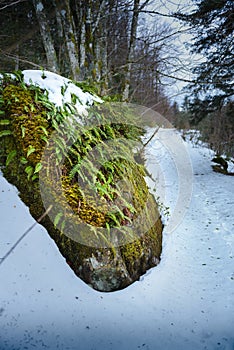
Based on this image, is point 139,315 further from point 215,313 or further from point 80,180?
point 80,180

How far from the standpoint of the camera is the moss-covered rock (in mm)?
2480

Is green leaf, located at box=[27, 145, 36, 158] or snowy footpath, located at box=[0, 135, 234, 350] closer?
snowy footpath, located at box=[0, 135, 234, 350]

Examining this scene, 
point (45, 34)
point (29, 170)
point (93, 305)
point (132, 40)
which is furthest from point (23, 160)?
point (132, 40)

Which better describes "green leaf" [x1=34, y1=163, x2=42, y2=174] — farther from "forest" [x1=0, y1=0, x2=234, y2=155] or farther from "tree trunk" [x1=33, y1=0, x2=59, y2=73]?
"tree trunk" [x1=33, y1=0, x2=59, y2=73]

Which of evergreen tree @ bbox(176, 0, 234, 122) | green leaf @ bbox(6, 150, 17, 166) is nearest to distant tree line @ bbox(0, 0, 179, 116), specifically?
evergreen tree @ bbox(176, 0, 234, 122)

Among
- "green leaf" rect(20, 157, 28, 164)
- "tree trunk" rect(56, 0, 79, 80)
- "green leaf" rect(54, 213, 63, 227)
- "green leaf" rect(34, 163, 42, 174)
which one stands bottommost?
"green leaf" rect(54, 213, 63, 227)

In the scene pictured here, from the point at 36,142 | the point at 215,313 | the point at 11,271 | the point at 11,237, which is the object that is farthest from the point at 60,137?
the point at 215,313

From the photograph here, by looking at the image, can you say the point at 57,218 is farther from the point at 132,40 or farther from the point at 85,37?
the point at 132,40

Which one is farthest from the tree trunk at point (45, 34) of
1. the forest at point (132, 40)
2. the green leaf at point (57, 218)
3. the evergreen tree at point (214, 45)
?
the green leaf at point (57, 218)

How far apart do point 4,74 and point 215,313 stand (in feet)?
15.4

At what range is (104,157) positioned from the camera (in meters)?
3.30

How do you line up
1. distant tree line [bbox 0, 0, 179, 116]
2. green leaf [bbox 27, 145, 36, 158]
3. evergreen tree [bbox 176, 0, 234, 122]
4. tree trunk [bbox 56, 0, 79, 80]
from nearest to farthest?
green leaf [bbox 27, 145, 36, 158]
tree trunk [bbox 56, 0, 79, 80]
distant tree line [bbox 0, 0, 179, 116]
evergreen tree [bbox 176, 0, 234, 122]

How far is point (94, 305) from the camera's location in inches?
90.8

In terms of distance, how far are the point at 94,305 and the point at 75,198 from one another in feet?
4.15
